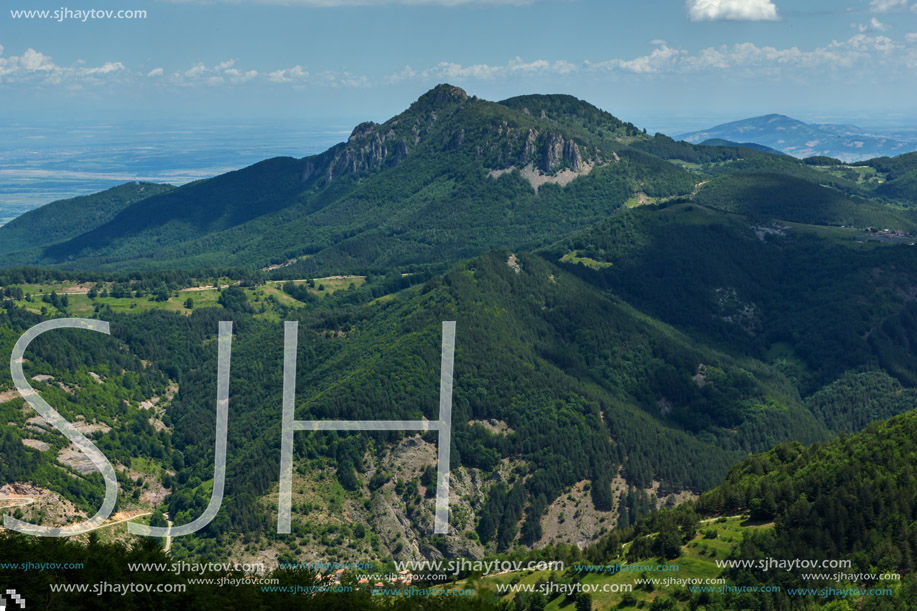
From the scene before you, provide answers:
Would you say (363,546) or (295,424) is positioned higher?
(295,424)

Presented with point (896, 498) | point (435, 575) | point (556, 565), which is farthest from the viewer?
point (435, 575)

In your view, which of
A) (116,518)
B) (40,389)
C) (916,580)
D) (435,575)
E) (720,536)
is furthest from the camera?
(40,389)

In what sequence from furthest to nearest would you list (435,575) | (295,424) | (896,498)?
(295,424) < (435,575) < (896,498)

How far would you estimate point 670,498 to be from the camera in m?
175

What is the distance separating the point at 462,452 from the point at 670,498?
4497 cm

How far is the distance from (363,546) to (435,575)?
1074 inches

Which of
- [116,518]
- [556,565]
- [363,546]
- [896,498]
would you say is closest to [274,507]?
[363,546]

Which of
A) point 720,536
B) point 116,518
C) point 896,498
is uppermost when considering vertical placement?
point 896,498

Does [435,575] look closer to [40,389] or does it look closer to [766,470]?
[766,470]

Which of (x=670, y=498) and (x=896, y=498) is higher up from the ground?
(x=896, y=498)

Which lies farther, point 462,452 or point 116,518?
point 462,452

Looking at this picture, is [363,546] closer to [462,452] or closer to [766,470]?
[462,452]

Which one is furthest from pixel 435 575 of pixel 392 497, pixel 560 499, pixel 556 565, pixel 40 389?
pixel 40 389

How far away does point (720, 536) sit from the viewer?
110 meters
